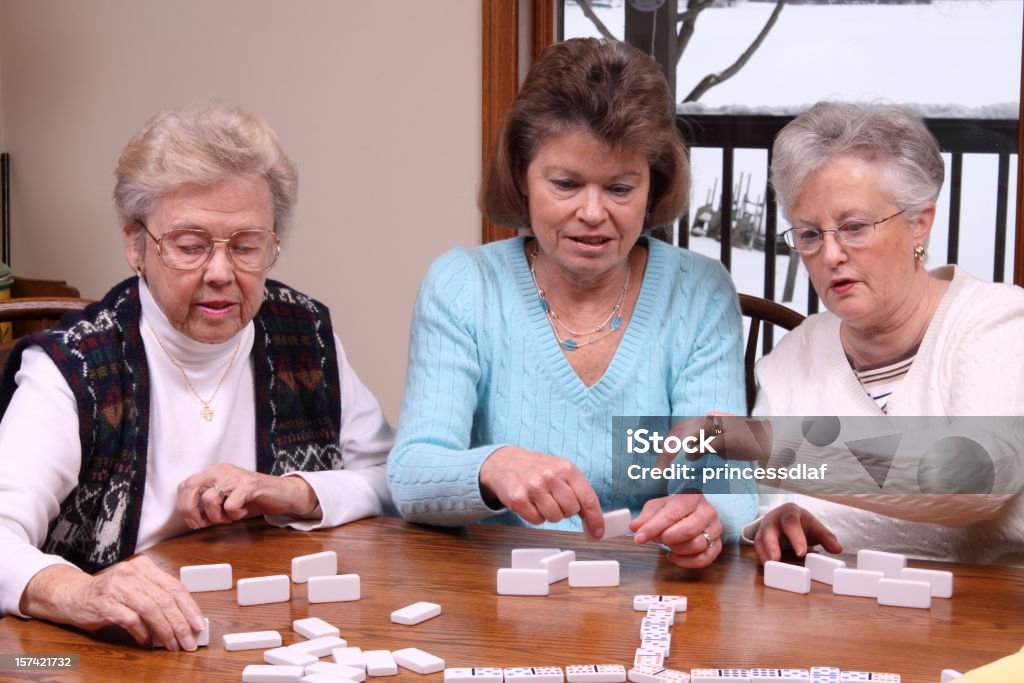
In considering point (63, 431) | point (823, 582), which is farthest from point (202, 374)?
point (823, 582)

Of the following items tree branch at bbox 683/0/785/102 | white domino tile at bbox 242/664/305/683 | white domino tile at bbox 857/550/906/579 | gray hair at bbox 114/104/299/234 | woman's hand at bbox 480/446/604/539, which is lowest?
white domino tile at bbox 242/664/305/683

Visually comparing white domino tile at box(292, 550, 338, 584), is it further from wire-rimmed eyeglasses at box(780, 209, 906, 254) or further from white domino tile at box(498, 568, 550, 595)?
wire-rimmed eyeglasses at box(780, 209, 906, 254)

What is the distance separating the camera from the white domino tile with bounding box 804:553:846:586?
67.0 inches

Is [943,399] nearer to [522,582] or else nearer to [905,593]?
[905,593]

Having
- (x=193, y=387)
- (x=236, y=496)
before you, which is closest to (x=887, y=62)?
(x=193, y=387)

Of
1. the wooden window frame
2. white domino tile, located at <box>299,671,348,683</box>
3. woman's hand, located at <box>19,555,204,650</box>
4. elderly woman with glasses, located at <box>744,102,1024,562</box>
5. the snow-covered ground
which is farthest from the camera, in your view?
the wooden window frame

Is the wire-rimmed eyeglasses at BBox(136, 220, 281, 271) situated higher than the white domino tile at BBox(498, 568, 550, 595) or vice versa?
the wire-rimmed eyeglasses at BBox(136, 220, 281, 271)

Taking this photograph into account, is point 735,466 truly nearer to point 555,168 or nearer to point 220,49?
point 555,168

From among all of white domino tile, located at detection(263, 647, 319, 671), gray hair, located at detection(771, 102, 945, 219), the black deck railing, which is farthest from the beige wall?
white domino tile, located at detection(263, 647, 319, 671)

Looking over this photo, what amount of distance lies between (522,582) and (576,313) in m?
0.67

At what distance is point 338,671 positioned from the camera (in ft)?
4.53

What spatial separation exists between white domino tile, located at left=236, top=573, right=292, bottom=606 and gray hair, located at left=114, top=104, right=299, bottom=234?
737 mm

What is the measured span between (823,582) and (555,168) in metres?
0.83

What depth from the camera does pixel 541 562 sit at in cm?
171
